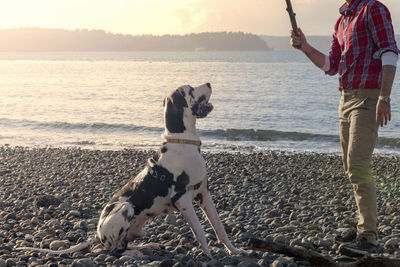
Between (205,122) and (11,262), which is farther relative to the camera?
(205,122)

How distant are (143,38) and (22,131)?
Answer: 17904cm

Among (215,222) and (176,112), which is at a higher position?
(176,112)

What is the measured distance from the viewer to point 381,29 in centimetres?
453

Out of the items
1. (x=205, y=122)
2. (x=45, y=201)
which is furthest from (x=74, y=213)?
(x=205, y=122)

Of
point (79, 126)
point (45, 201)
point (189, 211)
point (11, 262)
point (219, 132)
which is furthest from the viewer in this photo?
point (79, 126)

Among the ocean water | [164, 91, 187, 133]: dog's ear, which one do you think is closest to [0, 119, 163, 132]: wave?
the ocean water

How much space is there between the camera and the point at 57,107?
97.8ft

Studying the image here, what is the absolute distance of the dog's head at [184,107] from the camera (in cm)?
453

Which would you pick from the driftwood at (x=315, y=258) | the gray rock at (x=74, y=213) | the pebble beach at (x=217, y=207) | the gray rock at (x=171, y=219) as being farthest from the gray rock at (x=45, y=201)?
the driftwood at (x=315, y=258)

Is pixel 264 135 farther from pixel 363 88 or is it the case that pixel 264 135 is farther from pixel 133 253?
pixel 133 253

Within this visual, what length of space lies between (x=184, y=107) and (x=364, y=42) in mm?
2046

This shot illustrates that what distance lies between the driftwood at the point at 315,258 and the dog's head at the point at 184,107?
1.37 m

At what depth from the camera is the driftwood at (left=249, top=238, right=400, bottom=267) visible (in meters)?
3.77

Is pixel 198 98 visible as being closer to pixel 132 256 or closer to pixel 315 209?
pixel 132 256
